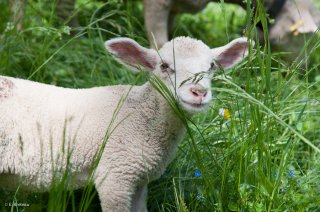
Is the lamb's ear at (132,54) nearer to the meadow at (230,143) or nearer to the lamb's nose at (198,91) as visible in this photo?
the meadow at (230,143)

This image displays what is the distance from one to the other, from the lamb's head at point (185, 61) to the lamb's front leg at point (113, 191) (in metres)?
0.43

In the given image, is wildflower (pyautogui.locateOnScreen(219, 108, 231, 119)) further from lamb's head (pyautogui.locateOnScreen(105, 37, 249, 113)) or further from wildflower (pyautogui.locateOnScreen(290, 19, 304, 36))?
wildflower (pyautogui.locateOnScreen(290, 19, 304, 36))

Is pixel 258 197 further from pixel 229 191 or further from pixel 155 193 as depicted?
pixel 155 193

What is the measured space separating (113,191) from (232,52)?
0.85m

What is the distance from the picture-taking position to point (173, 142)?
10.4 feet

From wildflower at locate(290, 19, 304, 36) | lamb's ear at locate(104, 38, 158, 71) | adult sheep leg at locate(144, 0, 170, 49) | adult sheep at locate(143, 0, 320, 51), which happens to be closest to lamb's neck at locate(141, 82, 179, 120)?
lamb's ear at locate(104, 38, 158, 71)

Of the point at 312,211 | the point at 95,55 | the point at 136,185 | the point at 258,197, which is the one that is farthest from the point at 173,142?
the point at 95,55

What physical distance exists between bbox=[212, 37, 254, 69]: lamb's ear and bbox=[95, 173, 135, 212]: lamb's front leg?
2.28 feet

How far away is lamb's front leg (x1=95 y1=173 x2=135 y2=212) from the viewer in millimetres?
3004

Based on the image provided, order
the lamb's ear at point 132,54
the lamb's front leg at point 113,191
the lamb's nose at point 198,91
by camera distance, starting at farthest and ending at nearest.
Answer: the lamb's ear at point 132,54
the lamb's front leg at point 113,191
the lamb's nose at point 198,91

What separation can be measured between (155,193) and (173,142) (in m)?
0.54

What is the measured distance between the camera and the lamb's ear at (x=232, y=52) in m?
3.22

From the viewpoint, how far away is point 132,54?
316cm

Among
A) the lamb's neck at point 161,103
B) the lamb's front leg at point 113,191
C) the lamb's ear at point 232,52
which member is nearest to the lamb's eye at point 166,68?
the lamb's neck at point 161,103
